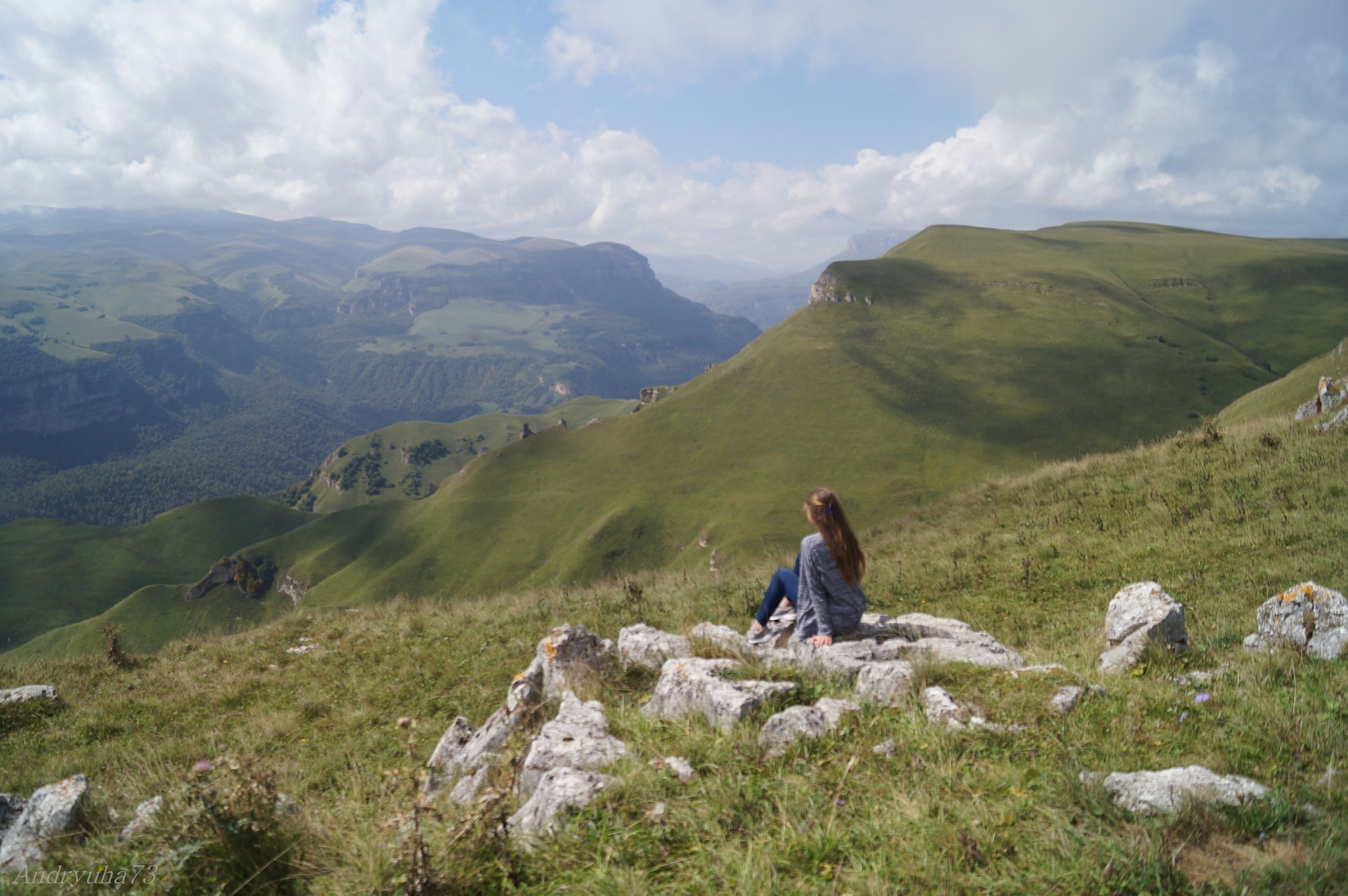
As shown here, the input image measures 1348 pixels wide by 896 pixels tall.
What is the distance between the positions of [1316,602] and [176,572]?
23656 cm

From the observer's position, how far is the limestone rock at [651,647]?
895cm

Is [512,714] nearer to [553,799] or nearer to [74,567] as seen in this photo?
[553,799]

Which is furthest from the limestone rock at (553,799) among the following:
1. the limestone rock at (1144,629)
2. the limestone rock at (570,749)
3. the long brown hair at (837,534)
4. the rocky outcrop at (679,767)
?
the limestone rock at (1144,629)

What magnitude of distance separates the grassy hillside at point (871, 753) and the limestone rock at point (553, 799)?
0.17 m

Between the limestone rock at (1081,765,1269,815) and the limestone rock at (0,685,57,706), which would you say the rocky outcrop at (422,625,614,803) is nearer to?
the limestone rock at (1081,765,1269,815)

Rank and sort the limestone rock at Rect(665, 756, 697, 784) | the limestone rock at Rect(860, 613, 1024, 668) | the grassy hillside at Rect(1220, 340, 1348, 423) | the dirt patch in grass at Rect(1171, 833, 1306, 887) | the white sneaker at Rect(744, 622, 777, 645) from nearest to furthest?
the dirt patch in grass at Rect(1171, 833, 1306, 887) → the limestone rock at Rect(665, 756, 697, 784) → the limestone rock at Rect(860, 613, 1024, 668) → the white sneaker at Rect(744, 622, 777, 645) → the grassy hillside at Rect(1220, 340, 1348, 423)

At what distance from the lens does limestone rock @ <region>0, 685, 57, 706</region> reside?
11.4m

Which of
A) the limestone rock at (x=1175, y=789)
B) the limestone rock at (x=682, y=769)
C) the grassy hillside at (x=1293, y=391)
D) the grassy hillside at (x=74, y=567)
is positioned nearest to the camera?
the limestone rock at (x=1175, y=789)

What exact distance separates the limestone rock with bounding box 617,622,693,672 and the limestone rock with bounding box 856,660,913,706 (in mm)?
2505

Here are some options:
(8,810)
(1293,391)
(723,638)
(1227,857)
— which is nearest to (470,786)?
(723,638)

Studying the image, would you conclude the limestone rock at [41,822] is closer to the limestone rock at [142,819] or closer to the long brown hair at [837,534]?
the limestone rock at [142,819]

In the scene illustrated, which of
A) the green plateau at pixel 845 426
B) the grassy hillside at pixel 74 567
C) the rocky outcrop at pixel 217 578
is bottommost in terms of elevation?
the grassy hillside at pixel 74 567

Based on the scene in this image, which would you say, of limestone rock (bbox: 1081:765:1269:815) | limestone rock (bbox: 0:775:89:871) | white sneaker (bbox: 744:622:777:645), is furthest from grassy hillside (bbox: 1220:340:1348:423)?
limestone rock (bbox: 0:775:89:871)

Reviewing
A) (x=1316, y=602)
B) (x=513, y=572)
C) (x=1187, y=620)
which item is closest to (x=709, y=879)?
(x=1316, y=602)
